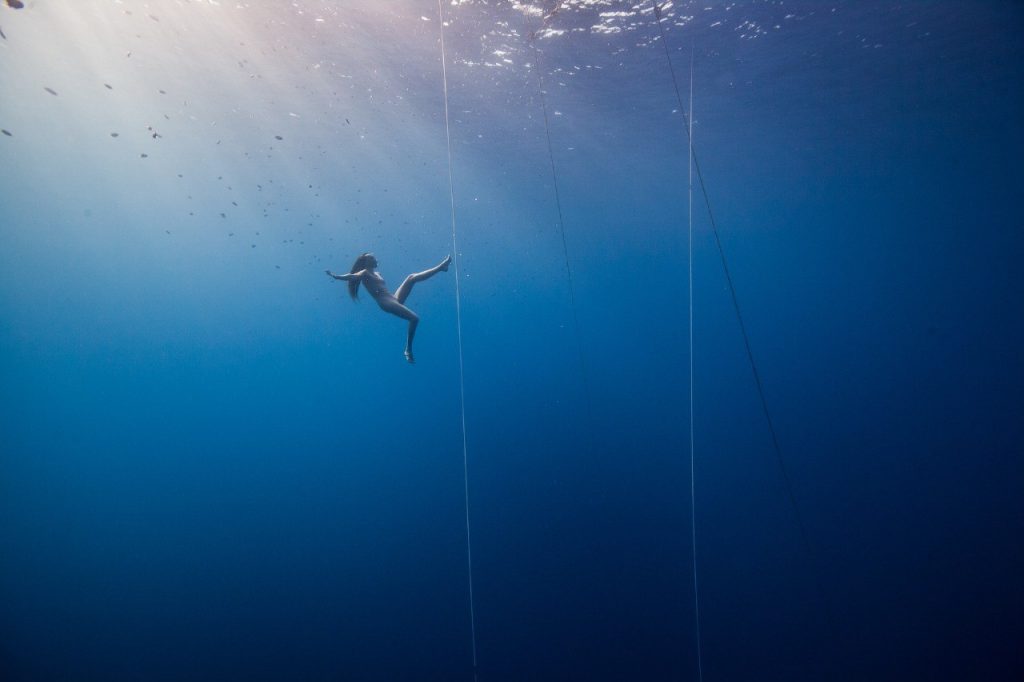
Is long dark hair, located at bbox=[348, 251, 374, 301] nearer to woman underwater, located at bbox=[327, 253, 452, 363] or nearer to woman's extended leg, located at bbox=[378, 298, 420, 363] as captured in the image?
woman underwater, located at bbox=[327, 253, 452, 363]

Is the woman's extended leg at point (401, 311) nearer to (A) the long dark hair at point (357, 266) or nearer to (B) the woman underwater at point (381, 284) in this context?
(B) the woman underwater at point (381, 284)

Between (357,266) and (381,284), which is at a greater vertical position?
(357,266)

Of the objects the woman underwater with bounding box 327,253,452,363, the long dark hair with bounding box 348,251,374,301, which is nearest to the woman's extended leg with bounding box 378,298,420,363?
the woman underwater with bounding box 327,253,452,363

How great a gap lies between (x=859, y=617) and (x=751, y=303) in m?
65.9

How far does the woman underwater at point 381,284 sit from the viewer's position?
6530mm

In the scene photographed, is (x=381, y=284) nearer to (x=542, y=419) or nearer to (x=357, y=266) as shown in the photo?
(x=357, y=266)

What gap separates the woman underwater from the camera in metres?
6.53

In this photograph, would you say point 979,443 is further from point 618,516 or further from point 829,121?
point 618,516

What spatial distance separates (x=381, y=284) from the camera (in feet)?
23.3

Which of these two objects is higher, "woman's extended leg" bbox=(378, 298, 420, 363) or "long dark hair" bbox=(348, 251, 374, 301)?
"long dark hair" bbox=(348, 251, 374, 301)

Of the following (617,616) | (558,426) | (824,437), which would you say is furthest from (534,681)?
(824,437)

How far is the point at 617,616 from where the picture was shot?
10547mm

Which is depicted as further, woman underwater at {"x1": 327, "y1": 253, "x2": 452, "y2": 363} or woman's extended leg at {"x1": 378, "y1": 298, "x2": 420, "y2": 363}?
woman's extended leg at {"x1": 378, "y1": 298, "x2": 420, "y2": 363}

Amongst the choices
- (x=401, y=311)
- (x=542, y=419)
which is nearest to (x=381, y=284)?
(x=401, y=311)
